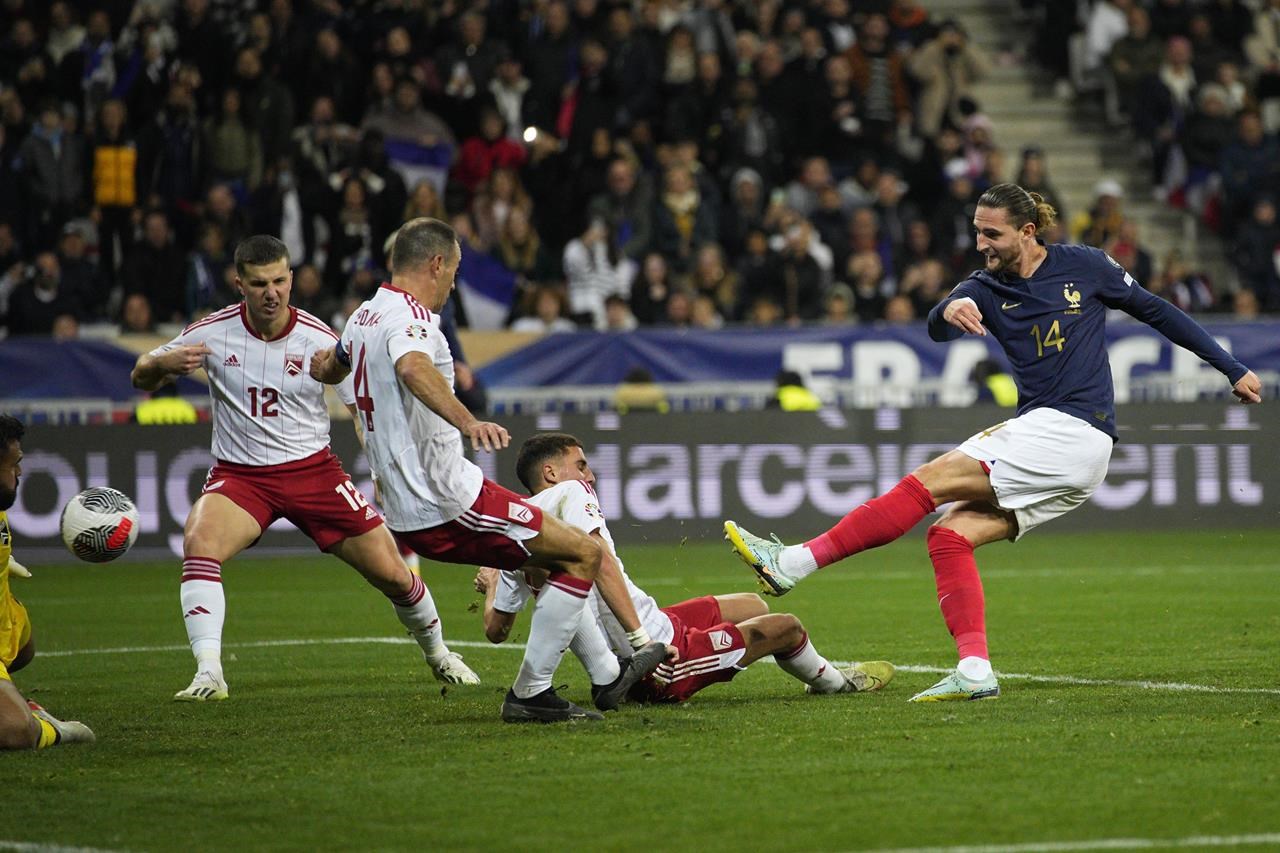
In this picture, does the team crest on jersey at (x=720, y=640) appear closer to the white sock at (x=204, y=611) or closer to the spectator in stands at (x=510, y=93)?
the white sock at (x=204, y=611)

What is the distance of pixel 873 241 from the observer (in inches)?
815

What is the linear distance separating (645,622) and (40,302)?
1295cm

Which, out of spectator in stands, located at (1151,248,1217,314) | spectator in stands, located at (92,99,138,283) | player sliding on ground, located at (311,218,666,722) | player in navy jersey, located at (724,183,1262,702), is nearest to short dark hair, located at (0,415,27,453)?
player sliding on ground, located at (311,218,666,722)

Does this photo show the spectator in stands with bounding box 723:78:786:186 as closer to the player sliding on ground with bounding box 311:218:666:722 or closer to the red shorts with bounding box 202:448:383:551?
the red shorts with bounding box 202:448:383:551

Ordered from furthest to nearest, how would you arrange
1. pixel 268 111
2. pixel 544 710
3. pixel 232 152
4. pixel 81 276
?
1. pixel 268 111
2. pixel 232 152
3. pixel 81 276
4. pixel 544 710

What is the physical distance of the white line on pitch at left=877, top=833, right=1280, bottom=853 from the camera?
5.04 m

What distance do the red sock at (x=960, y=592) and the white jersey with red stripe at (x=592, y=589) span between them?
4.00ft

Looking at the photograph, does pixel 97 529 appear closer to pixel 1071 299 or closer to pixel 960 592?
pixel 960 592

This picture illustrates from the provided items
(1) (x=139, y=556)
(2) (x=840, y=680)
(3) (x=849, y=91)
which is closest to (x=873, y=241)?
(3) (x=849, y=91)

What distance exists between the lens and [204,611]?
8617 mm

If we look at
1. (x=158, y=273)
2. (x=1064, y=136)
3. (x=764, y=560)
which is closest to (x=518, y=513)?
(x=764, y=560)

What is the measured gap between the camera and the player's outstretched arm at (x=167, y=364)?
335 inches

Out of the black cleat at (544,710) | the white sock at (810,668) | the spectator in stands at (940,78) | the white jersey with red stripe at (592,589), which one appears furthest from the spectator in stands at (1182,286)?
the black cleat at (544,710)

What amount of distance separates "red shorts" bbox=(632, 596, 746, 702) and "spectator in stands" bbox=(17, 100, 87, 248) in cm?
1402
